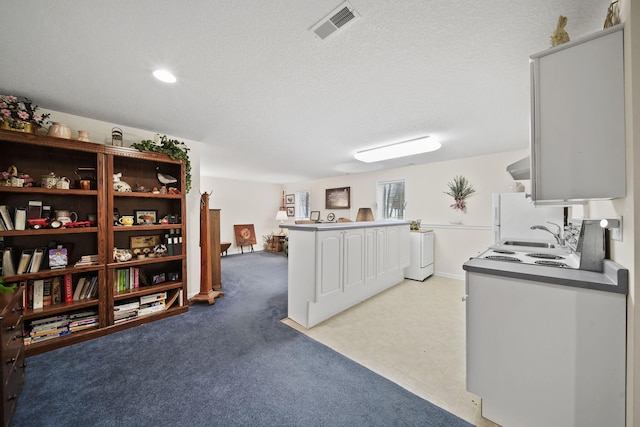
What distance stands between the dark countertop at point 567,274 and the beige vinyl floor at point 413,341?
90 cm

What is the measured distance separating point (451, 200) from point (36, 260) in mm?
5681

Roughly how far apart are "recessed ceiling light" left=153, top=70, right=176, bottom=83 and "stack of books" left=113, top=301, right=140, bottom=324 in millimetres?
2340

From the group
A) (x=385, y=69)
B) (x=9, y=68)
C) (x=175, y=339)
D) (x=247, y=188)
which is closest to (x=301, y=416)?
(x=175, y=339)

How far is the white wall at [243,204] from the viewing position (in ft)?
21.5

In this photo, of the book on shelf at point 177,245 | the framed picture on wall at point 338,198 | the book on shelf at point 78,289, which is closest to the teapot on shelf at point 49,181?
the book on shelf at point 78,289

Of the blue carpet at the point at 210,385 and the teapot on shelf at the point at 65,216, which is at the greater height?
the teapot on shelf at the point at 65,216

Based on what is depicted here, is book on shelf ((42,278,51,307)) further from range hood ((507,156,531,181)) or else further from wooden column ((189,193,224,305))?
range hood ((507,156,531,181))

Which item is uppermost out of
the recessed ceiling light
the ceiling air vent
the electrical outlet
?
the recessed ceiling light

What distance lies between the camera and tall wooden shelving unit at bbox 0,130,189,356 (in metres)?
2.06

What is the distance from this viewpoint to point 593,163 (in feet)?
3.36

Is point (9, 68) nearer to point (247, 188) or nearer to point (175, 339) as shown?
point (175, 339)

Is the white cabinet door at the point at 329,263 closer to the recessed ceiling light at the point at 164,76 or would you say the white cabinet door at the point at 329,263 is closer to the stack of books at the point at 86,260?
the recessed ceiling light at the point at 164,76

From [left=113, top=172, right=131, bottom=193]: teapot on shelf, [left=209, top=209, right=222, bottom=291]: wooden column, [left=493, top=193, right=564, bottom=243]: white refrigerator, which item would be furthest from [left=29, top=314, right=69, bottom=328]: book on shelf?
[left=493, top=193, right=564, bottom=243]: white refrigerator

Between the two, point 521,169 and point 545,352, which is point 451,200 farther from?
point 545,352
